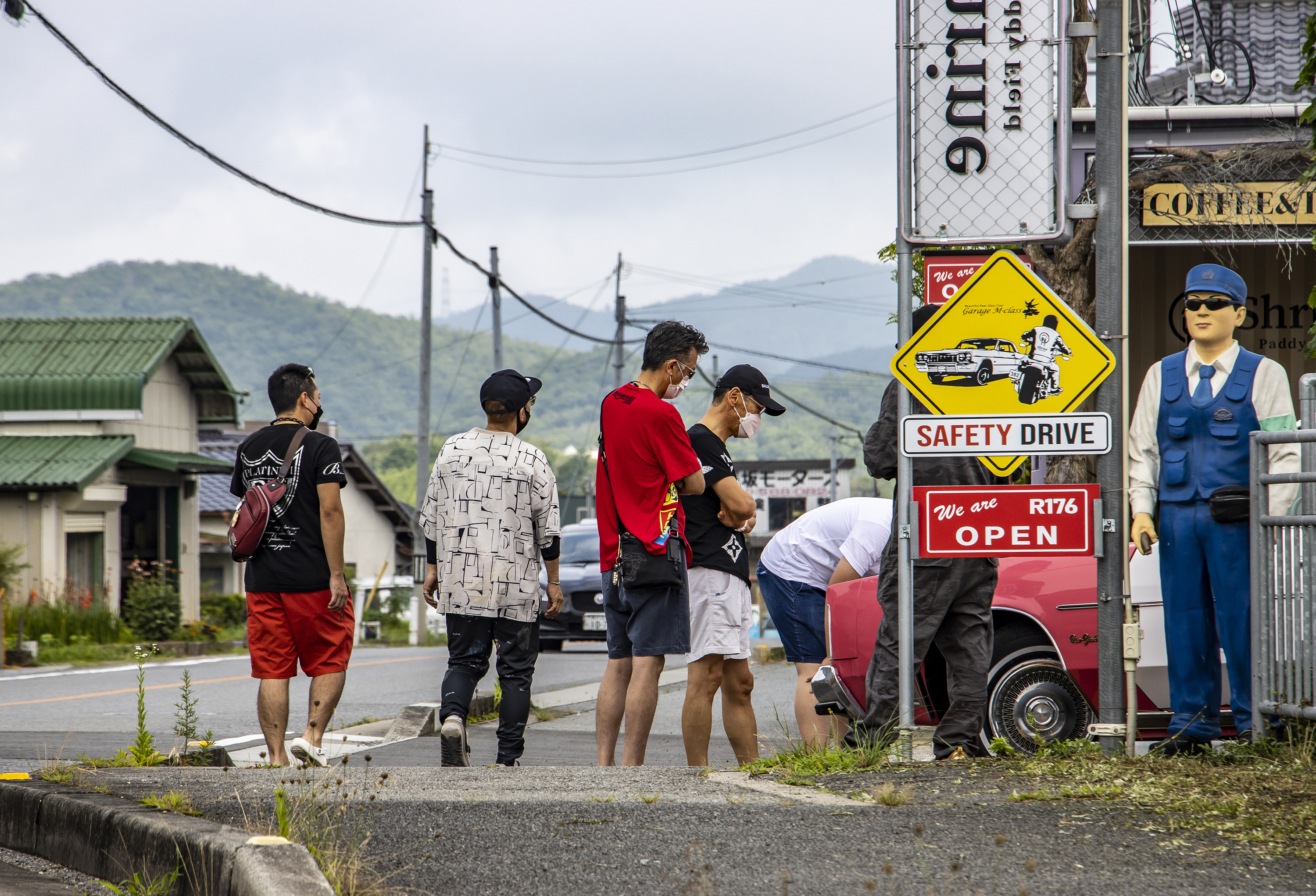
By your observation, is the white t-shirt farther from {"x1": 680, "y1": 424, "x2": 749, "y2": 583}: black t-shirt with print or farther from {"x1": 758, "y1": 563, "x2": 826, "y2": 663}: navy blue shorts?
{"x1": 680, "y1": 424, "x2": 749, "y2": 583}: black t-shirt with print

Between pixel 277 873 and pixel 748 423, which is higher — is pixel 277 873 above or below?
below

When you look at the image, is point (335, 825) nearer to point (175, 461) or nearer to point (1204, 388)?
point (1204, 388)

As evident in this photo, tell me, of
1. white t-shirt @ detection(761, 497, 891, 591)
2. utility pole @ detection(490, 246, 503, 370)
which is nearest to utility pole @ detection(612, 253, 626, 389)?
utility pole @ detection(490, 246, 503, 370)

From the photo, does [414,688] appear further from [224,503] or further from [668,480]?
[224,503]

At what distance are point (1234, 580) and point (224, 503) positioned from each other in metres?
34.6

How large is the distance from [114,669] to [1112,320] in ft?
46.0

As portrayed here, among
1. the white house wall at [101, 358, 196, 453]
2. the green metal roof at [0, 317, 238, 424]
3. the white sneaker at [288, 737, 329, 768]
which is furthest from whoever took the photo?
the white house wall at [101, 358, 196, 453]

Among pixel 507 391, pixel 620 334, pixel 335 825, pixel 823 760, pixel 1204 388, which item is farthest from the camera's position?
pixel 620 334

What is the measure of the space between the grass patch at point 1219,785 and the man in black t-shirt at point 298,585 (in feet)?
9.73

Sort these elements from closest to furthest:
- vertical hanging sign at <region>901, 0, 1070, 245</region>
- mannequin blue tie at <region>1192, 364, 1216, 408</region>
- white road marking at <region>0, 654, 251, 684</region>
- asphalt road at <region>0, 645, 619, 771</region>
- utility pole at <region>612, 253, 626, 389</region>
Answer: mannequin blue tie at <region>1192, 364, 1216, 408</region> → vertical hanging sign at <region>901, 0, 1070, 245</region> → asphalt road at <region>0, 645, 619, 771</region> → white road marking at <region>0, 654, 251, 684</region> → utility pole at <region>612, 253, 626, 389</region>

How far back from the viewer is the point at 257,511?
5.74 m

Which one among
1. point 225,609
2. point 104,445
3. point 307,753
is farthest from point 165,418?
point 307,753

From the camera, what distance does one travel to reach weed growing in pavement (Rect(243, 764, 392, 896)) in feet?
10.5

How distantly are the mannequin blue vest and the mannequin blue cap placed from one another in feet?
0.80
